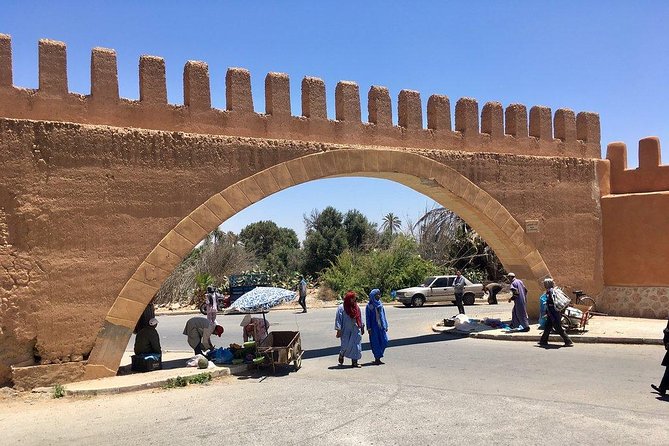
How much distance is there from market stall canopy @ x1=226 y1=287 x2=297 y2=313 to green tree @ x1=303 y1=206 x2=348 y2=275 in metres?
29.7

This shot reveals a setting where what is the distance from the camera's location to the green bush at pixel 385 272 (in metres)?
27.6

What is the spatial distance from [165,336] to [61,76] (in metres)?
9.29

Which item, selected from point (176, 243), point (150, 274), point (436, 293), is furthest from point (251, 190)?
point (436, 293)

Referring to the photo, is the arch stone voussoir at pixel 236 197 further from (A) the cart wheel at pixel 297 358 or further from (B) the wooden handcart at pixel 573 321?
(B) the wooden handcart at pixel 573 321

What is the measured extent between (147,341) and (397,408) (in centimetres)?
498

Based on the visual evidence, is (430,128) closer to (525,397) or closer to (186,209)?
(186,209)

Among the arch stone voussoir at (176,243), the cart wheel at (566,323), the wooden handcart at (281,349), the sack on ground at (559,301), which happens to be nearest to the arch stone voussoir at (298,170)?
the arch stone voussoir at (176,243)

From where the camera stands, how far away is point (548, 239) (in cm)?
1371

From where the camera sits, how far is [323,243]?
41000 millimetres

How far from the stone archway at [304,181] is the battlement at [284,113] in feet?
1.54

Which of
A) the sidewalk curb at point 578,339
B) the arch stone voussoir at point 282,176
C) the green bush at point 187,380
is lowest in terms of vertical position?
the sidewalk curb at point 578,339

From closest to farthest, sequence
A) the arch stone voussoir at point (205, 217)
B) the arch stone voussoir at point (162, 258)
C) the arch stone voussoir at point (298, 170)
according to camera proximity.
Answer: the arch stone voussoir at point (162, 258) < the arch stone voussoir at point (205, 217) < the arch stone voussoir at point (298, 170)

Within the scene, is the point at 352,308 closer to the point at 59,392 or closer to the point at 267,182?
the point at 267,182

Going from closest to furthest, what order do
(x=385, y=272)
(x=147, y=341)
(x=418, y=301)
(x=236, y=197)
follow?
(x=147, y=341), (x=236, y=197), (x=418, y=301), (x=385, y=272)
